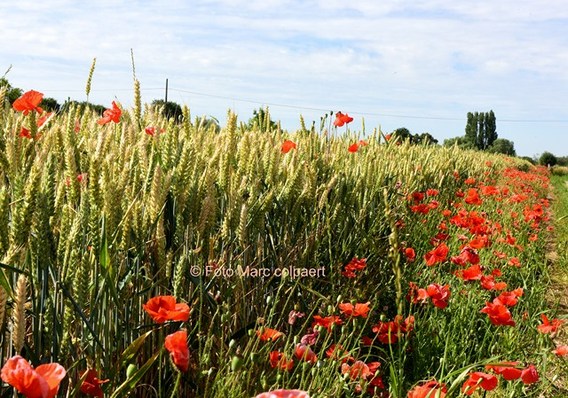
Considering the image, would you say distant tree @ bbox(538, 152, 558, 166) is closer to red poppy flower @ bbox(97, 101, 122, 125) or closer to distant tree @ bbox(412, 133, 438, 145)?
distant tree @ bbox(412, 133, 438, 145)

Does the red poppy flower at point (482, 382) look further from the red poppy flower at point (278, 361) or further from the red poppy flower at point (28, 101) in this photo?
the red poppy flower at point (28, 101)

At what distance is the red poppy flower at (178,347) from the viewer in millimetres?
1254

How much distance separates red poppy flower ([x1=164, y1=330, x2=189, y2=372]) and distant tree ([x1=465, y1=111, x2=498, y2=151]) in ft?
216

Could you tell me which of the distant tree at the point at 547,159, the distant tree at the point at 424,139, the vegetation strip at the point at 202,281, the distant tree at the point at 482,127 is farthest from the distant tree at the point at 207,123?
the distant tree at the point at 482,127

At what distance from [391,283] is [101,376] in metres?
1.98

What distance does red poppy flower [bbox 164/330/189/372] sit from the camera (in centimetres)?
125

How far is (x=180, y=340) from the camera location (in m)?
1.26

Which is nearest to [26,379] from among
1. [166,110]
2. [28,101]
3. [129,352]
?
[129,352]

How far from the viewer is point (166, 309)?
1341 millimetres

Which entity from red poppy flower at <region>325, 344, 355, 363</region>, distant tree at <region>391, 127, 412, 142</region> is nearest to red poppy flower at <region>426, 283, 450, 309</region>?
red poppy flower at <region>325, 344, 355, 363</region>

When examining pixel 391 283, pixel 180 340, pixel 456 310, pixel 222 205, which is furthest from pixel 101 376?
pixel 391 283

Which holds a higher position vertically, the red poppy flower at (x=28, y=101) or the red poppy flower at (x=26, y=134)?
the red poppy flower at (x=28, y=101)

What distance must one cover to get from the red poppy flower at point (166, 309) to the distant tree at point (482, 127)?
65.8 meters

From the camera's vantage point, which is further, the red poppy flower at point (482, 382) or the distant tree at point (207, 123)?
the distant tree at point (207, 123)
